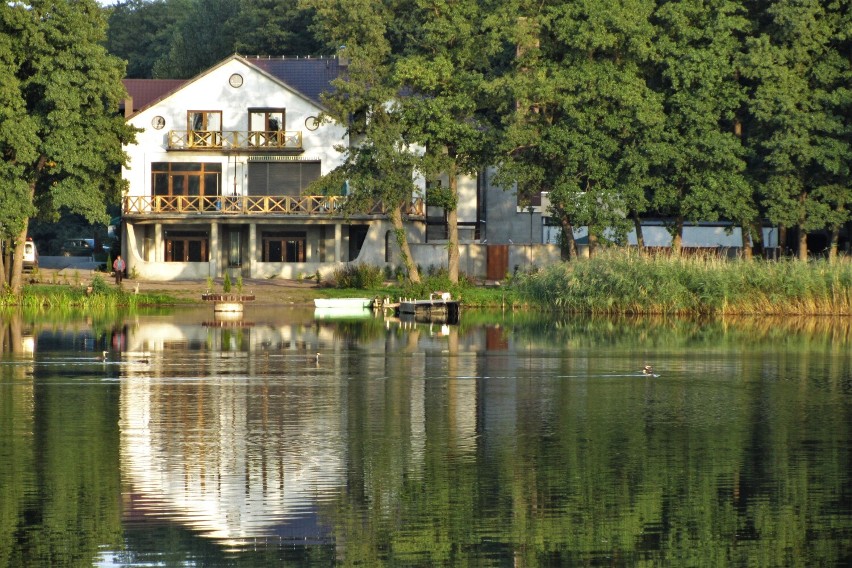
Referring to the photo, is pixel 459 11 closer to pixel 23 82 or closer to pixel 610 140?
pixel 610 140

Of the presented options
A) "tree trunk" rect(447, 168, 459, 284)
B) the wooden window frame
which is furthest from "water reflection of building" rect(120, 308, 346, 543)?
the wooden window frame

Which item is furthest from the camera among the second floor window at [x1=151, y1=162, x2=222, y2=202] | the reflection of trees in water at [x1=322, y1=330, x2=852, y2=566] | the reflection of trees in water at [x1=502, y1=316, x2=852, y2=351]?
the second floor window at [x1=151, y1=162, x2=222, y2=202]

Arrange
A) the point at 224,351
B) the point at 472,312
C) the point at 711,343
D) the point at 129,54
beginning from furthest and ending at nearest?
the point at 129,54 → the point at 472,312 → the point at 711,343 → the point at 224,351

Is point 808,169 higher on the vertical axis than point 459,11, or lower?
lower

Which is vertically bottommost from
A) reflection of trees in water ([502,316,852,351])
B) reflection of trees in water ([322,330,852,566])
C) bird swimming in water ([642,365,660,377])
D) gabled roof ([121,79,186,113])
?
reflection of trees in water ([322,330,852,566])

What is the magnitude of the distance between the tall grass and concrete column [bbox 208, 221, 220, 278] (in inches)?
876

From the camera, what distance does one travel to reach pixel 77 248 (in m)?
96.3

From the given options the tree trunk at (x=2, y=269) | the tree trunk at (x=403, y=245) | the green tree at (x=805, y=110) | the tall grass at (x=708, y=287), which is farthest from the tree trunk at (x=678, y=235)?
the tree trunk at (x=2, y=269)

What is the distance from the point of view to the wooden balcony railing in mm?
65438

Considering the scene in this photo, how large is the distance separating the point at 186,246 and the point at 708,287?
2930cm

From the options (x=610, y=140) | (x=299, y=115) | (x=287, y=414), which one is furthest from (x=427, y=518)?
(x=299, y=115)

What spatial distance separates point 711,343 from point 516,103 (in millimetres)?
23932

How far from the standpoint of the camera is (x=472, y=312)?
54219 mm

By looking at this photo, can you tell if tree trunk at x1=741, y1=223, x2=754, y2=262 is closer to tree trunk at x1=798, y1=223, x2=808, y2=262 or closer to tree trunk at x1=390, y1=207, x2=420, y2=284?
tree trunk at x1=798, y1=223, x2=808, y2=262
